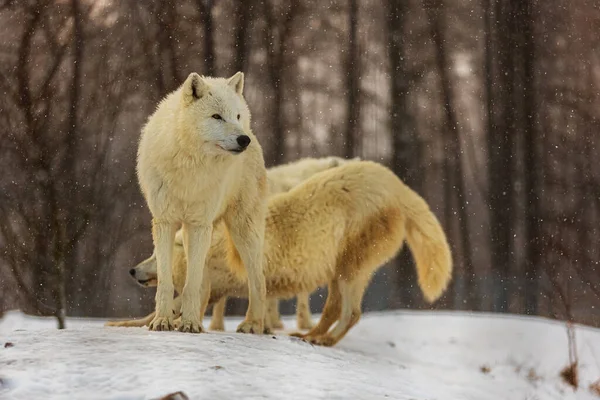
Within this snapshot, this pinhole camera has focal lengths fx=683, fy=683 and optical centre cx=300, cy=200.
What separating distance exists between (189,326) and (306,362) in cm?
70

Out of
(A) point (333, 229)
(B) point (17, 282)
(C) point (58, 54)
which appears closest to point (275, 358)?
(A) point (333, 229)

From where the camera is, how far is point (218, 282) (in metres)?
4.29

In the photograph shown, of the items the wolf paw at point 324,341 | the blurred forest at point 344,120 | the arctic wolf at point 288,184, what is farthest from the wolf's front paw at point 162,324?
the arctic wolf at point 288,184

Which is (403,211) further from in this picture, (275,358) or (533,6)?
(533,6)

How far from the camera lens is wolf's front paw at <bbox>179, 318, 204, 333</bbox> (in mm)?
3242

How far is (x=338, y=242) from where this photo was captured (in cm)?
405

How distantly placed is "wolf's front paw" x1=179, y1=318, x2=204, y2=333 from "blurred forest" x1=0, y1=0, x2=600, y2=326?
1.14 metres

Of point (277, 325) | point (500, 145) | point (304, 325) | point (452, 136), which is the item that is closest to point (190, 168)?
point (277, 325)

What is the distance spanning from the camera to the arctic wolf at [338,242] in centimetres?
404

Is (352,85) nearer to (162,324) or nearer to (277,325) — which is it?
(277,325)

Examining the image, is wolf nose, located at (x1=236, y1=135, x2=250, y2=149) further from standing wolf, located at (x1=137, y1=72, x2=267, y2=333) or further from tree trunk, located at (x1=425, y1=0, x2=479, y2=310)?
tree trunk, located at (x1=425, y1=0, x2=479, y2=310)

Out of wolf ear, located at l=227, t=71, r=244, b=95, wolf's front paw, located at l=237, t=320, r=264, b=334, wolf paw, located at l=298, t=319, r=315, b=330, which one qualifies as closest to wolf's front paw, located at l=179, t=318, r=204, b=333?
wolf's front paw, located at l=237, t=320, r=264, b=334

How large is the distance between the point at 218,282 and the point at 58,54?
2103mm

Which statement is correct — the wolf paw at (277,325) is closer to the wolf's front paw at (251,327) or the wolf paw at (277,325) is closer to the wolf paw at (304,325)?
the wolf paw at (304,325)
